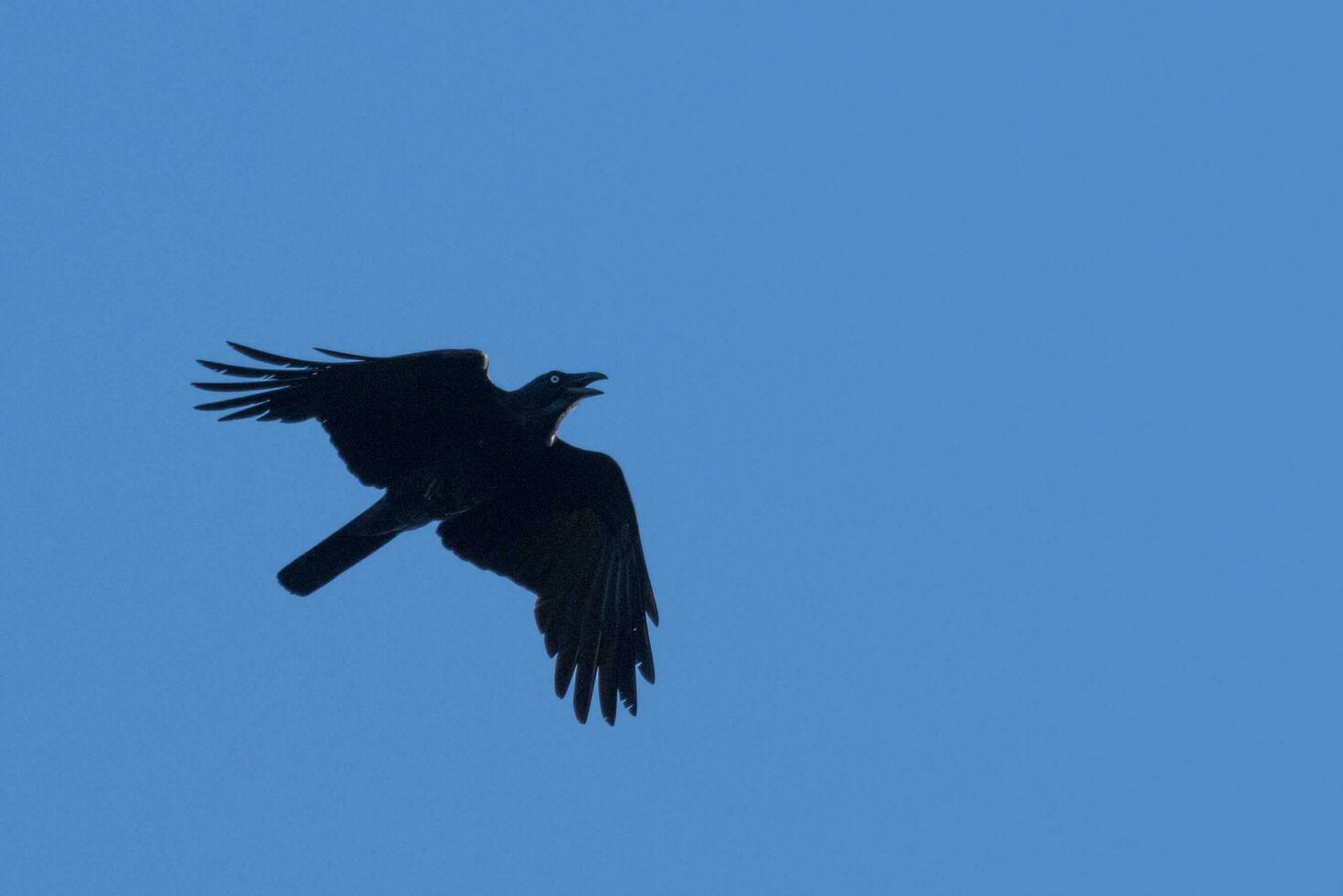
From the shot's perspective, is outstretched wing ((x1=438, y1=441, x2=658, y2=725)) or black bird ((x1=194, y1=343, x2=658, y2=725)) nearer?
black bird ((x1=194, y1=343, x2=658, y2=725))

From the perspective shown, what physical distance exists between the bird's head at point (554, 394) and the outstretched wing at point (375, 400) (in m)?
0.32

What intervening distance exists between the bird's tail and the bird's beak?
4.74 feet

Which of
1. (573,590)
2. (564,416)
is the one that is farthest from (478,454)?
(573,590)

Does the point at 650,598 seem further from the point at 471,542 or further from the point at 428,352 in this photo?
the point at 428,352

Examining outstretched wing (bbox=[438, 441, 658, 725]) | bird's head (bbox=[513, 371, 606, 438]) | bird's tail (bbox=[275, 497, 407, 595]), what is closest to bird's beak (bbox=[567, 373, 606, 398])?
bird's head (bbox=[513, 371, 606, 438])

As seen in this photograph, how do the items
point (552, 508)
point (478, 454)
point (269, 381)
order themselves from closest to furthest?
point (269, 381)
point (478, 454)
point (552, 508)

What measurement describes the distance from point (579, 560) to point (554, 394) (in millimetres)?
1532

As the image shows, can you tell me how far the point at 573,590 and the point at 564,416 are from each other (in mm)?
1476

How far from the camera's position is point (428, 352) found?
35.0 feet

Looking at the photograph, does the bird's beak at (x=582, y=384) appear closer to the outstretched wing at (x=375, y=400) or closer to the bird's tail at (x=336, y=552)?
the outstretched wing at (x=375, y=400)

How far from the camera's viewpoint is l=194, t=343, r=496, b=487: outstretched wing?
34.8ft

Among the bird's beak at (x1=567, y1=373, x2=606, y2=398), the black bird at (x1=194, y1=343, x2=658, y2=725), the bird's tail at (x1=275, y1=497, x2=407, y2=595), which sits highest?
the bird's beak at (x1=567, y1=373, x2=606, y2=398)

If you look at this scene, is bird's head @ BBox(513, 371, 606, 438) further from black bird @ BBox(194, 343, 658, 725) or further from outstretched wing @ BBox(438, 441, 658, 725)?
outstretched wing @ BBox(438, 441, 658, 725)

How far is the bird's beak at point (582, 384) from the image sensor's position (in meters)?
11.1
